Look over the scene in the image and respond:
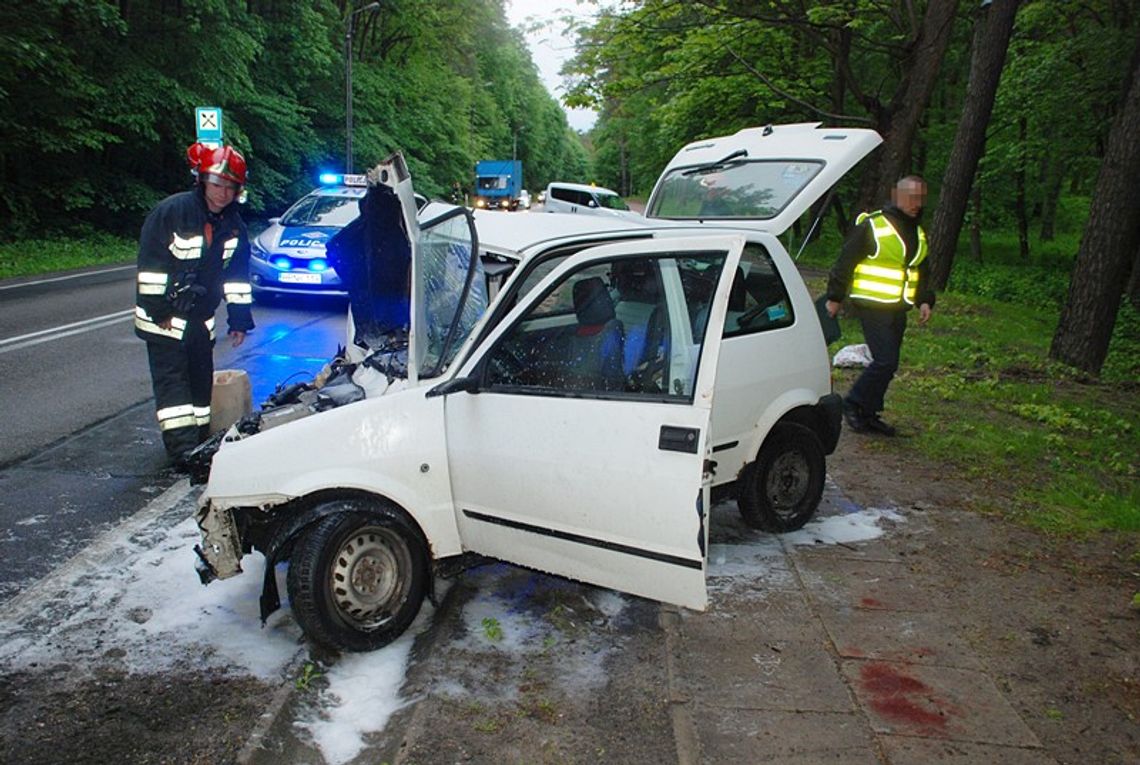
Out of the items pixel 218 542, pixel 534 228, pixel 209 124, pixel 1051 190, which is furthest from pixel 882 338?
pixel 1051 190

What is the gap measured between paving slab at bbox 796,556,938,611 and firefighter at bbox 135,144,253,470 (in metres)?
4.00

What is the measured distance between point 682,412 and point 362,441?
1380 millimetres

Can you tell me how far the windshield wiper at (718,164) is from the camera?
649cm

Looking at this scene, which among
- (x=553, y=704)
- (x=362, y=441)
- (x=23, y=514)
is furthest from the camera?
(x=23, y=514)

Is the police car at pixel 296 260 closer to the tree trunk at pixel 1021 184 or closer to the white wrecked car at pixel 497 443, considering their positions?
the white wrecked car at pixel 497 443

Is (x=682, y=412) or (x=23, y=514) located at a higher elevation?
(x=682, y=412)

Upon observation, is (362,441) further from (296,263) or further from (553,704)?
(296,263)

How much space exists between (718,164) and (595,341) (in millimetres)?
3473

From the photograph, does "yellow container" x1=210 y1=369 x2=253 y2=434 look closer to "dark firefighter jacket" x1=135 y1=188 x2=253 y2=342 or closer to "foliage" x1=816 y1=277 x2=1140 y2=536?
"dark firefighter jacket" x1=135 y1=188 x2=253 y2=342

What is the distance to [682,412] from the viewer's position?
326cm

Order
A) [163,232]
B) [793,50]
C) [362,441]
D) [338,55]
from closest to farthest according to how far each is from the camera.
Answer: [362,441]
[163,232]
[793,50]
[338,55]

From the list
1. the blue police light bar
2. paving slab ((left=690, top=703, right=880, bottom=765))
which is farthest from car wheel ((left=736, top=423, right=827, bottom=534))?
the blue police light bar

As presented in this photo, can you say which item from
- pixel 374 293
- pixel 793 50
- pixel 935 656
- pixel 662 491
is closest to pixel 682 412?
pixel 662 491

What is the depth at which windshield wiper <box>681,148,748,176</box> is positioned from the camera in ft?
21.3
